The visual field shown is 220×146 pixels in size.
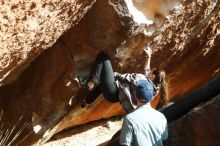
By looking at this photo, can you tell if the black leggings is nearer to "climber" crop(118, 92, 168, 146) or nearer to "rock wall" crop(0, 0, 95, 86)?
"rock wall" crop(0, 0, 95, 86)

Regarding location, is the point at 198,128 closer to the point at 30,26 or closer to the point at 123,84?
the point at 123,84

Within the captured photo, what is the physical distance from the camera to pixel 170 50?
8328 millimetres

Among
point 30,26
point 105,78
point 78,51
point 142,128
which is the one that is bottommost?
point 142,128

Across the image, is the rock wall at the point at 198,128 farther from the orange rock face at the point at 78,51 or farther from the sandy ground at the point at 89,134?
the sandy ground at the point at 89,134

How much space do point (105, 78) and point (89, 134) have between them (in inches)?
90.2

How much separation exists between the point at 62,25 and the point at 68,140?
278 cm

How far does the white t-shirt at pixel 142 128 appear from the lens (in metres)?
5.78

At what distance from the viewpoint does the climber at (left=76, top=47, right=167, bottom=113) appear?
6.09m

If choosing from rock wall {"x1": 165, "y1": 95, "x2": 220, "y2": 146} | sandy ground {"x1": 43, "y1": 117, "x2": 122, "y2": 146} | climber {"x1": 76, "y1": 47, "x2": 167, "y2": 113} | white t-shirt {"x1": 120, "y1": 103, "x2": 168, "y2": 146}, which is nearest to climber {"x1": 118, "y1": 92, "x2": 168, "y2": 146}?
white t-shirt {"x1": 120, "y1": 103, "x2": 168, "y2": 146}

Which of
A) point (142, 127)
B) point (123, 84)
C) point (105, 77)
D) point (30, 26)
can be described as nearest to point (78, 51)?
point (105, 77)

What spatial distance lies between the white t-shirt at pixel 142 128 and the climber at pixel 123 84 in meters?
0.18

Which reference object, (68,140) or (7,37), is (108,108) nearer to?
(68,140)

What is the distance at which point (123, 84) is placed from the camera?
6.85 meters

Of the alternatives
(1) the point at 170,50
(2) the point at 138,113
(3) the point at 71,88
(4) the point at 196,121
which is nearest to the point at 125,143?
(2) the point at 138,113
